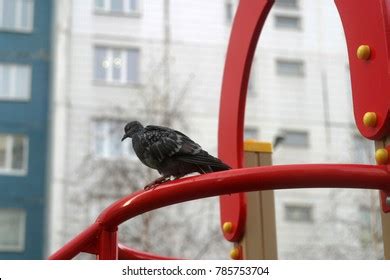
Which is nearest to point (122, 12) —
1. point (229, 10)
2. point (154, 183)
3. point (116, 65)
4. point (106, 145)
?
point (116, 65)

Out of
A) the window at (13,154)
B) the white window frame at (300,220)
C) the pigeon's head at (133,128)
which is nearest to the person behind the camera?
the pigeon's head at (133,128)

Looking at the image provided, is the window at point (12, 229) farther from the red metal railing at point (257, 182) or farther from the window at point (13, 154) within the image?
the red metal railing at point (257, 182)

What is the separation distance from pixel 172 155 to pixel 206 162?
0.59 feet

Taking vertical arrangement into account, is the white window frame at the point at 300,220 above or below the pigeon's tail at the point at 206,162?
above

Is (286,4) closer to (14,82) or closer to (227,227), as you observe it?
(14,82)

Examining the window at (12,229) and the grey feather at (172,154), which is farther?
the window at (12,229)

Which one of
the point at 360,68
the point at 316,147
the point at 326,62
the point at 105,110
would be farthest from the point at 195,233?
the point at 360,68

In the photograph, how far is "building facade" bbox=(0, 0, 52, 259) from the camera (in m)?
18.0

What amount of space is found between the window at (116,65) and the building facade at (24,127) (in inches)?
56.4

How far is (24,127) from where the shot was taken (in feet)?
60.7

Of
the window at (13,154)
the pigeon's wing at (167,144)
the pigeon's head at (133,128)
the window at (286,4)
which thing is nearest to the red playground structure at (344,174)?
the pigeon's wing at (167,144)

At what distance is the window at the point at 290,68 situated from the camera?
62.4 ft

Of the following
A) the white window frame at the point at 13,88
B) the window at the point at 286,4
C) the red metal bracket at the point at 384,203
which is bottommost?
the red metal bracket at the point at 384,203

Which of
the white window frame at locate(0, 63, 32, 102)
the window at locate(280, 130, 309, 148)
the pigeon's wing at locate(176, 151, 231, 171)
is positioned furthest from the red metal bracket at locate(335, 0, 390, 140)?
the white window frame at locate(0, 63, 32, 102)
